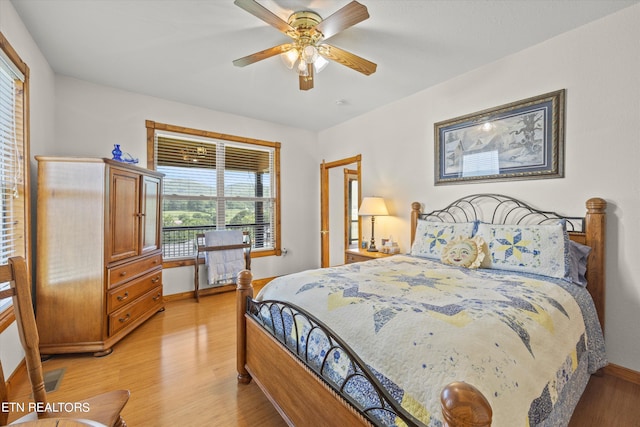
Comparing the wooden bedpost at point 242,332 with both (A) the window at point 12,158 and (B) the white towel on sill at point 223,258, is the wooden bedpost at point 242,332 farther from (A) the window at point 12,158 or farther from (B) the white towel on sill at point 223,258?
(B) the white towel on sill at point 223,258

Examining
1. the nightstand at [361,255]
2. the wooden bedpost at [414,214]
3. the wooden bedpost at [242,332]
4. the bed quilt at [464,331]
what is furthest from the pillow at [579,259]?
the wooden bedpost at [242,332]

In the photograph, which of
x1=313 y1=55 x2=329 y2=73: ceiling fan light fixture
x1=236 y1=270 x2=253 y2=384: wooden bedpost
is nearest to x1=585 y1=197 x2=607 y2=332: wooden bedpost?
x1=313 y1=55 x2=329 y2=73: ceiling fan light fixture

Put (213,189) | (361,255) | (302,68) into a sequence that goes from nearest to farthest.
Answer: (302,68) → (361,255) → (213,189)

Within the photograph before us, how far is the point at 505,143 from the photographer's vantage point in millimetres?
2594

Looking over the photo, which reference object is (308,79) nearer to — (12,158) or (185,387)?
(12,158)

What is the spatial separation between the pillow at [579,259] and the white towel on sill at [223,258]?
3.53m

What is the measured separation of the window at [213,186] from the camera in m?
3.72

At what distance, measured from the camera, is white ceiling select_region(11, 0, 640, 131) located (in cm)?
195

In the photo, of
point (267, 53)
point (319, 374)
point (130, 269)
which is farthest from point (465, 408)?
point (130, 269)

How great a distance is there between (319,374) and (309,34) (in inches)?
87.0

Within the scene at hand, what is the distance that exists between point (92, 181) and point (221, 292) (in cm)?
225

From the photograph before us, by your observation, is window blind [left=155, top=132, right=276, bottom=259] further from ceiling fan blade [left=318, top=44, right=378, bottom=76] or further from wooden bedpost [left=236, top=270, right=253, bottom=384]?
ceiling fan blade [left=318, top=44, right=378, bottom=76]

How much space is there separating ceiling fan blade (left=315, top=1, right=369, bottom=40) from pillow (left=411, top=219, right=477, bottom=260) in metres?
1.95

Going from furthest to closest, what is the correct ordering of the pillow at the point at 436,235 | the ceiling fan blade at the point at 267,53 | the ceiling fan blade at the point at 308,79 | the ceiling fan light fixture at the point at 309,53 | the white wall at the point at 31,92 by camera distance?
the pillow at the point at 436,235, the ceiling fan blade at the point at 308,79, the ceiling fan blade at the point at 267,53, the ceiling fan light fixture at the point at 309,53, the white wall at the point at 31,92
